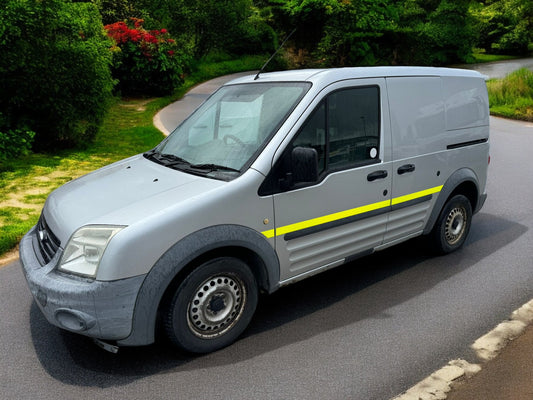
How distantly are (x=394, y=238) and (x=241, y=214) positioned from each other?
185 cm

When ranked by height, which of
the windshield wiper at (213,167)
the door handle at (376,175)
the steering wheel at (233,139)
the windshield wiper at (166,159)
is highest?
the steering wheel at (233,139)

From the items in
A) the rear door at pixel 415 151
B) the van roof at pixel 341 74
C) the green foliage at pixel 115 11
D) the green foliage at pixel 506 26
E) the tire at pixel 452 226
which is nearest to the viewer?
the van roof at pixel 341 74

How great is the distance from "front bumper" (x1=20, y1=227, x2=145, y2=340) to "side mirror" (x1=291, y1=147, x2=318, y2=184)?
1.33m

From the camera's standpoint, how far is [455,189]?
5418mm

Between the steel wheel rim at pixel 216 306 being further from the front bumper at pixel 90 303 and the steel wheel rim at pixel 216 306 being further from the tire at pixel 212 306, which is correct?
the front bumper at pixel 90 303

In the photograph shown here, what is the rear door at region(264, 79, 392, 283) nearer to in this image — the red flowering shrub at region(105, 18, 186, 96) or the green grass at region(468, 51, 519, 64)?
the red flowering shrub at region(105, 18, 186, 96)

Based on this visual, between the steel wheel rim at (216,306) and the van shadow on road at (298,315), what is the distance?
Result: 187 mm

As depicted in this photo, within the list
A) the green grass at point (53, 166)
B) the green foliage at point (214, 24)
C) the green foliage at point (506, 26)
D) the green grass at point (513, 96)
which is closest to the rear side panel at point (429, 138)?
the green grass at point (53, 166)

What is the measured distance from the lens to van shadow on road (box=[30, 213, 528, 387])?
3586 millimetres

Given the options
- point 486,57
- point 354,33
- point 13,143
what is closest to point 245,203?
point 13,143

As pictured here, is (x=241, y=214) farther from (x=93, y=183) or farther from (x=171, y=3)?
(x=171, y=3)

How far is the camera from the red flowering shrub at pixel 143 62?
1988 centimetres

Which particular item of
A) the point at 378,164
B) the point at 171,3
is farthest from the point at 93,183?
the point at 171,3

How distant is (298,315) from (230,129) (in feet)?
5.48
